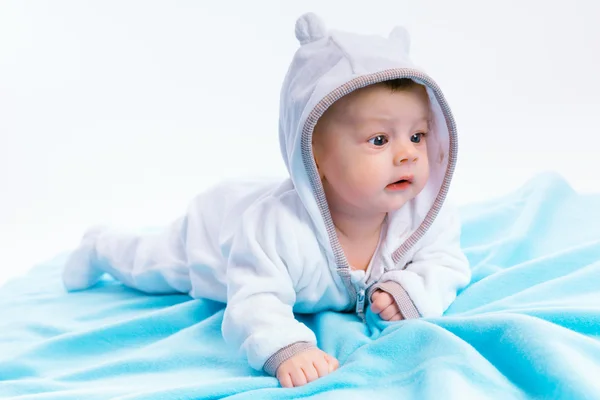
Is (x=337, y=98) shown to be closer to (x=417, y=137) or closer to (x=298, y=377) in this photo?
(x=417, y=137)

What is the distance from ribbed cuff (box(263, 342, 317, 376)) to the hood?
0.26 metres

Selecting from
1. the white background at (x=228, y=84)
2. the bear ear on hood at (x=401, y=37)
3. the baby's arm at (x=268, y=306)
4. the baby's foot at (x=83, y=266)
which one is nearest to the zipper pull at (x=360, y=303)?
the baby's arm at (x=268, y=306)

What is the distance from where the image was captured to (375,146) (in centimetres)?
179

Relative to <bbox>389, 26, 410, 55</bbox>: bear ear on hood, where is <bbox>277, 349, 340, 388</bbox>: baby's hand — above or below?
below

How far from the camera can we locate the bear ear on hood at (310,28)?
185 centimetres

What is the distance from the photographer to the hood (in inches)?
68.7

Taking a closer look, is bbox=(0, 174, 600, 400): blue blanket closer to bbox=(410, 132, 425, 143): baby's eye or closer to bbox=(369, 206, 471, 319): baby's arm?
bbox=(369, 206, 471, 319): baby's arm

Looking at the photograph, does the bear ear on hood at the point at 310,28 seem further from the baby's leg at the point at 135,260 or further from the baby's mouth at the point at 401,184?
the baby's leg at the point at 135,260

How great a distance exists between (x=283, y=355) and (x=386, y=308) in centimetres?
30

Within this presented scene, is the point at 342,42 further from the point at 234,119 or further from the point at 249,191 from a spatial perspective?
the point at 234,119

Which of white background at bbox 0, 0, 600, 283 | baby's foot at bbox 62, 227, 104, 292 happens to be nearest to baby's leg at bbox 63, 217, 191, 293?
baby's foot at bbox 62, 227, 104, 292

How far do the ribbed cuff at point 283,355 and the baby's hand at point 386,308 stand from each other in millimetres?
232

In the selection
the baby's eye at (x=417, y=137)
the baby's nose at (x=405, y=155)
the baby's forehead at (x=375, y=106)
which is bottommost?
the baby's nose at (x=405, y=155)

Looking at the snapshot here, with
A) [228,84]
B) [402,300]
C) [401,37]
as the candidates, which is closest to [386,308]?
[402,300]
